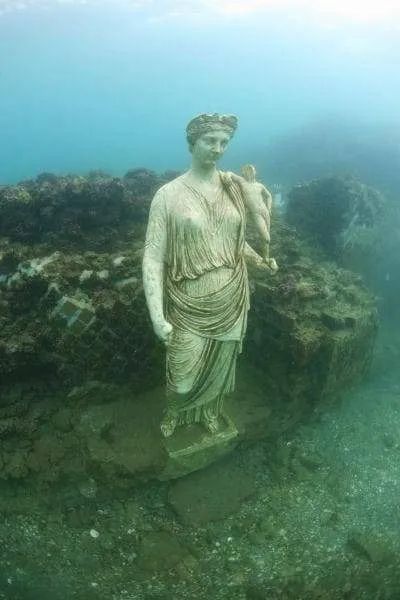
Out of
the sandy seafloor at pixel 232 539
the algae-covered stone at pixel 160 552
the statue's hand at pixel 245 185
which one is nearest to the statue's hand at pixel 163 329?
the statue's hand at pixel 245 185

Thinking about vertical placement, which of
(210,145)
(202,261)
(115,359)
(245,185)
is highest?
(210,145)

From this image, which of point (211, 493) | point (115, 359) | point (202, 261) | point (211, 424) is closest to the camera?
point (202, 261)

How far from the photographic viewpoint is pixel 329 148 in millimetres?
28312

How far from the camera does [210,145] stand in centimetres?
419

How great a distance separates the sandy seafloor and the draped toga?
1671 mm

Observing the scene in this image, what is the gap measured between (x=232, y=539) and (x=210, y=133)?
4.47 meters

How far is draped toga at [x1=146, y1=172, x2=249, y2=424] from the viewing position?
427cm

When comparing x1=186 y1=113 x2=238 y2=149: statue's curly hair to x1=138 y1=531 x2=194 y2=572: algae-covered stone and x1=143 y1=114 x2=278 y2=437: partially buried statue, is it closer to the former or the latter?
x1=143 y1=114 x2=278 y2=437: partially buried statue

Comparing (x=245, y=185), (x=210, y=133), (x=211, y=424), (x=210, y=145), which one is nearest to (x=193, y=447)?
(x=211, y=424)

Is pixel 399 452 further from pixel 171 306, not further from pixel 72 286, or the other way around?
pixel 72 286

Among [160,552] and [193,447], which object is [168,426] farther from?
[160,552]

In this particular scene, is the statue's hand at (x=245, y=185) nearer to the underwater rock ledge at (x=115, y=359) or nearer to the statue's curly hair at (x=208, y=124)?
the statue's curly hair at (x=208, y=124)

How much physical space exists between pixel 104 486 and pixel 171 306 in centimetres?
248

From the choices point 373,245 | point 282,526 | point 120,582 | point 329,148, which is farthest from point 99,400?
point 329,148
